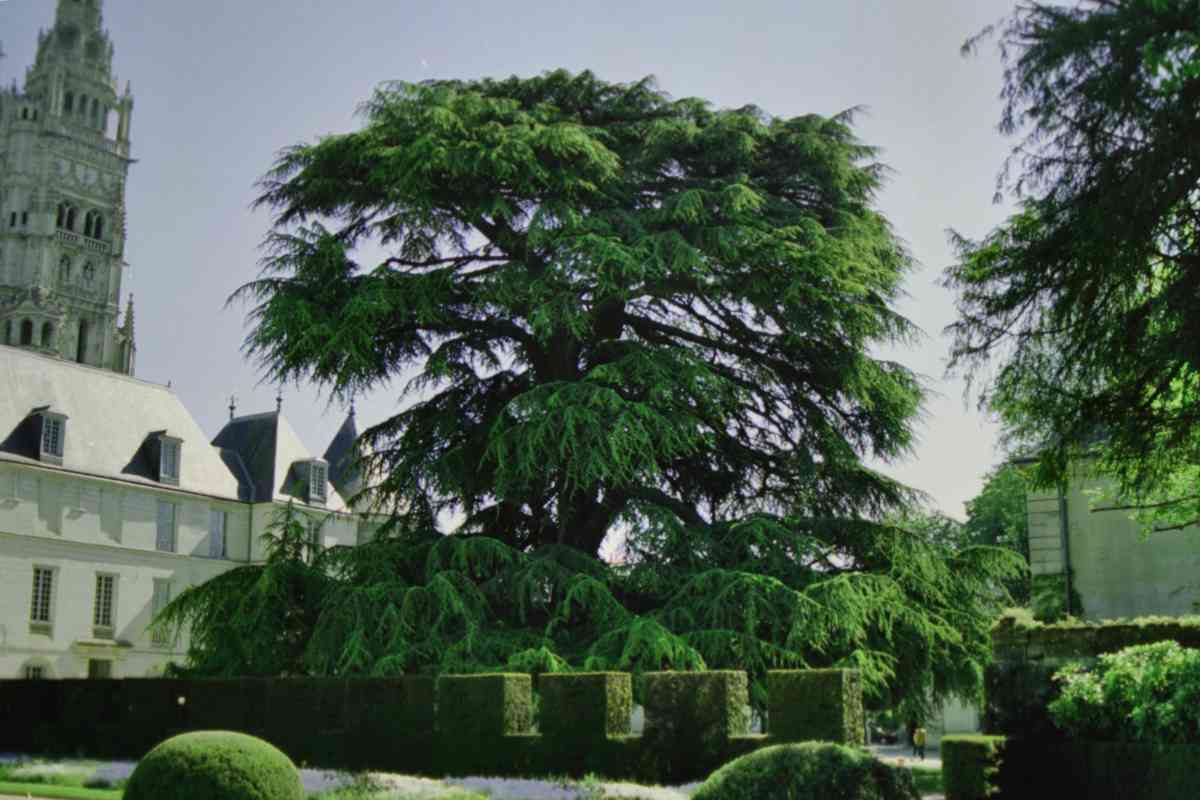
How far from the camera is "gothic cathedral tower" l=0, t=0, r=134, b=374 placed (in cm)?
8725

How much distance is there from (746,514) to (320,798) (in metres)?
10.7

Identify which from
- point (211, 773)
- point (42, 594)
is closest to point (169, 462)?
point (42, 594)

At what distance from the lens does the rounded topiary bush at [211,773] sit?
11.9 m

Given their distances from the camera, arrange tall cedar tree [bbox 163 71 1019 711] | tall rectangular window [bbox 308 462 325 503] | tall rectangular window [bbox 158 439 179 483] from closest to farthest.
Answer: tall cedar tree [bbox 163 71 1019 711] → tall rectangular window [bbox 158 439 179 483] → tall rectangular window [bbox 308 462 325 503]

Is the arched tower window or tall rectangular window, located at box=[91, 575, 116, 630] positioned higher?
the arched tower window

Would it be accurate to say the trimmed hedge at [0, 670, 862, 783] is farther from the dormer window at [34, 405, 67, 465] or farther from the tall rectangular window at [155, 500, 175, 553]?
the tall rectangular window at [155, 500, 175, 553]

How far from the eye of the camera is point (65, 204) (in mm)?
90062

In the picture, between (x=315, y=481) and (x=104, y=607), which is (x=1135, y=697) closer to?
(x=104, y=607)

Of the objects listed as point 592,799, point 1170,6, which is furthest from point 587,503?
point 1170,6

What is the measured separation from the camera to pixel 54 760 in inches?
842

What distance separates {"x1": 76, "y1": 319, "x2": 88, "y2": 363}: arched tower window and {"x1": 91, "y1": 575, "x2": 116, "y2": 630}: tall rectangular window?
50531 mm

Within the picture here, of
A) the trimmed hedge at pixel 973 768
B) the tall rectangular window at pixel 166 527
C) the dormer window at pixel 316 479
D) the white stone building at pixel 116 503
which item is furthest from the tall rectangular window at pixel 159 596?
the trimmed hedge at pixel 973 768

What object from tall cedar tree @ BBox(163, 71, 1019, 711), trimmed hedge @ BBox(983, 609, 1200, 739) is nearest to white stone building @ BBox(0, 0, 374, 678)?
tall cedar tree @ BBox(163, 71, 1019, 711)

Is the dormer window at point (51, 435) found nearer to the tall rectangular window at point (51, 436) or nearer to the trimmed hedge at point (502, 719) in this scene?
the tall rectangular window at point (51, 436)
